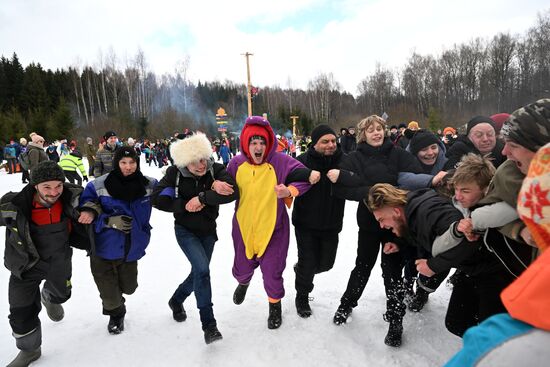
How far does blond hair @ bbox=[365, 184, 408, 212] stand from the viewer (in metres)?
2.36

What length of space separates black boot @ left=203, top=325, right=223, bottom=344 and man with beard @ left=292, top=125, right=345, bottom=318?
0.85 metres

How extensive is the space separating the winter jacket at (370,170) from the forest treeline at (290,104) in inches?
1480

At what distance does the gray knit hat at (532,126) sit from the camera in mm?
1392

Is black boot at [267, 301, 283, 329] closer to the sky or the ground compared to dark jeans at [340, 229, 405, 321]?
closer to the ground

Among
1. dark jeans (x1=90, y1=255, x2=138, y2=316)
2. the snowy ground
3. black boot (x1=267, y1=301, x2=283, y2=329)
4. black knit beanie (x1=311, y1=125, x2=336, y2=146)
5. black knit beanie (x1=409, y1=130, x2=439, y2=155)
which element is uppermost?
black knit beanie (x1=311, y1=125, x2=336, y2=146)

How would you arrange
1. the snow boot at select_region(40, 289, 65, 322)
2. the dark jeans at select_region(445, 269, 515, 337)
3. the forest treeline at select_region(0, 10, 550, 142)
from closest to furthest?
the dark jeans at select_region(445, 269, 515, 337)
the snow boot at select_region(40, 289, 65, 322)
the forest treeline at select_region(0, 10, 550, 142)

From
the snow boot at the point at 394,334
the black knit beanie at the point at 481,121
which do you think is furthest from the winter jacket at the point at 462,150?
the snow boot at the point at 394,334

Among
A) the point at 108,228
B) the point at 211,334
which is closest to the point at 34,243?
the point at 108,228

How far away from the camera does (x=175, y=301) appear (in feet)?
10.9

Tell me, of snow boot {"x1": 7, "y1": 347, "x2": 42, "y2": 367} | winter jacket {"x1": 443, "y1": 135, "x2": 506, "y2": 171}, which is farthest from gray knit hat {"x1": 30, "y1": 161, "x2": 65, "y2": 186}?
winter jacket {"x1": 443, "y1": 135, "x2": 506, "y2": 171}

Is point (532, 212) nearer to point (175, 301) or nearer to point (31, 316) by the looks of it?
point (175, 301)

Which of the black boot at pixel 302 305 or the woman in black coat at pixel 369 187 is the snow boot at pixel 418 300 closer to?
the woman in black coat at pixel 369 187

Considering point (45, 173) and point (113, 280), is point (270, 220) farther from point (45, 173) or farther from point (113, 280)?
point (45, 173)

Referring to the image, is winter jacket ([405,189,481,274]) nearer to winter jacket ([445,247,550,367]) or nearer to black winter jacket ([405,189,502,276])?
black winter jacket ([405,189,502,276])
